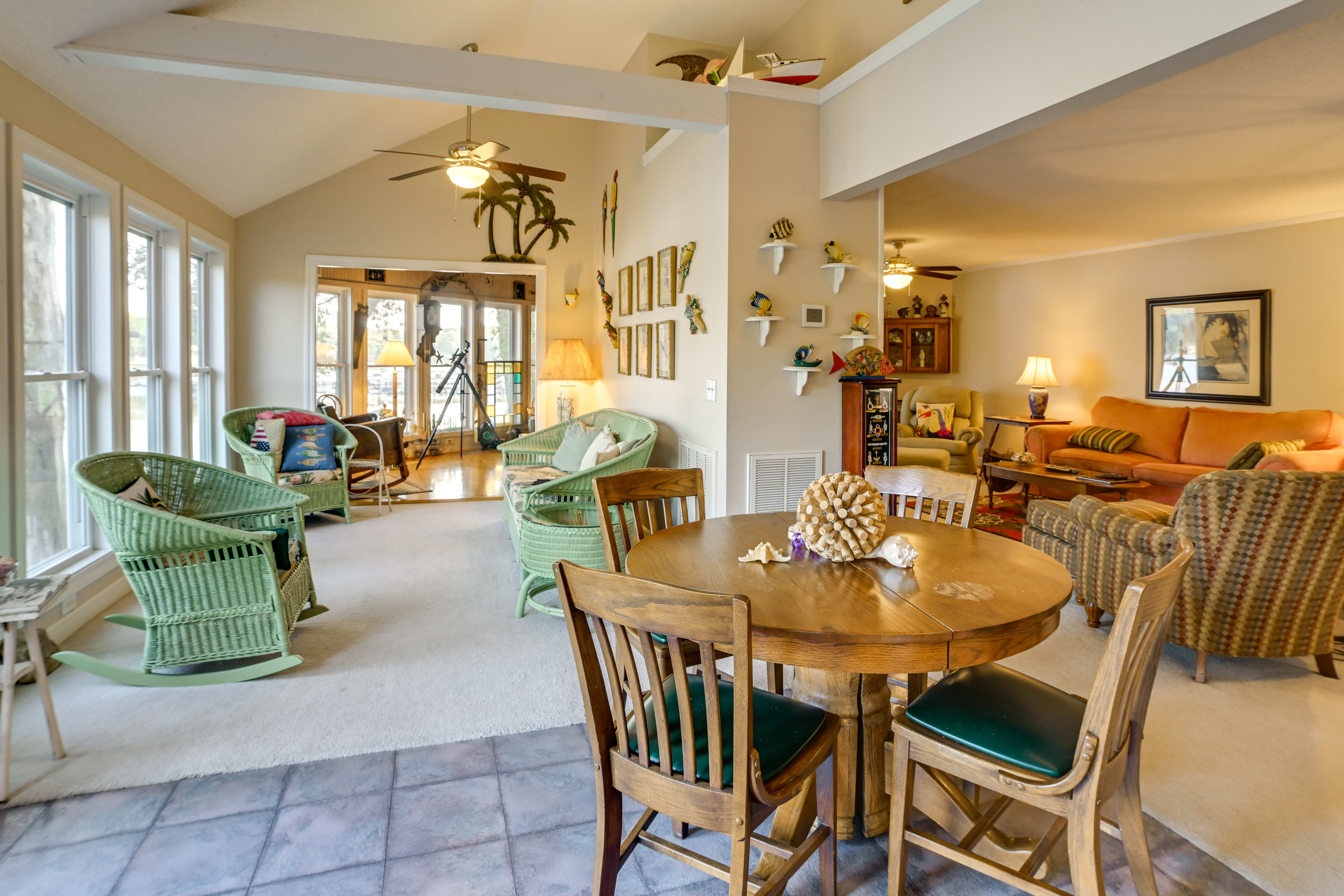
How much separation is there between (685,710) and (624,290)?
5.32 meters

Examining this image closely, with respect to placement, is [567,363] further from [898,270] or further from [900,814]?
[900,814]

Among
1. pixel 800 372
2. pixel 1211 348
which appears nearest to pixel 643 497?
pixel 800 372

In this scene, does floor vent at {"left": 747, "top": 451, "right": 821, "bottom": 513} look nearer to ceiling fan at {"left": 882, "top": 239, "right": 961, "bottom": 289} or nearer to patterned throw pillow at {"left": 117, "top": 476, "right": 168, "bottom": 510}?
ceiling fan at {"left": 882, "top": 239, "right": 961, "bottom": 289}

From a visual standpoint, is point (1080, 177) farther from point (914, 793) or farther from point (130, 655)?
point (130, 655)

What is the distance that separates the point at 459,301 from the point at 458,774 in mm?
8274

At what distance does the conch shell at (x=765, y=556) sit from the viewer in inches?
73.9

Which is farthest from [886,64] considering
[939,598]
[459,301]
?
[459,301]

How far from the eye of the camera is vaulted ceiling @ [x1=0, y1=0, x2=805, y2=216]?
2.96 metres

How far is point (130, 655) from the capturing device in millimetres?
3045

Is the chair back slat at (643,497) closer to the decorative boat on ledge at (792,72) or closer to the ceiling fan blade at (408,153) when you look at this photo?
the decorative boat on ledge at (792,72)

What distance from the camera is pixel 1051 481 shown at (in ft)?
18.4

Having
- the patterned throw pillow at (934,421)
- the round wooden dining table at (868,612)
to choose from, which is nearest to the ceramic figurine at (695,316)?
the round wooden dining table at (868,612)

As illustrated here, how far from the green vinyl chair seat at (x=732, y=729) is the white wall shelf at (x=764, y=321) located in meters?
2.58

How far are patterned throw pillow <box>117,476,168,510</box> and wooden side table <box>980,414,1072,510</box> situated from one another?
569 cm
